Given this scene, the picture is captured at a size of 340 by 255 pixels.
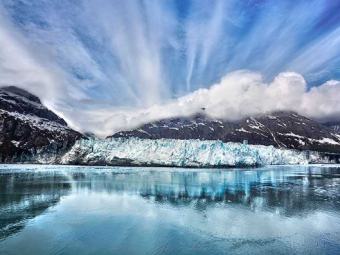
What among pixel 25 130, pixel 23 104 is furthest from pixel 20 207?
pixel 23 104

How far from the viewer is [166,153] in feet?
200

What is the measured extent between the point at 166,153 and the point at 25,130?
92090mm

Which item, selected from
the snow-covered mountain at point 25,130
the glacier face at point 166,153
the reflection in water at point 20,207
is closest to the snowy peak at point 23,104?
the snow-covered mountain at point 25,130

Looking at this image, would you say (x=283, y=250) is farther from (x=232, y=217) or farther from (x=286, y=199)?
(x=286, y=199)

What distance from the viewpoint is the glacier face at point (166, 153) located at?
5909cm

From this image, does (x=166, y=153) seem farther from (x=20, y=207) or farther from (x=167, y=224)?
(x=167, y=224)

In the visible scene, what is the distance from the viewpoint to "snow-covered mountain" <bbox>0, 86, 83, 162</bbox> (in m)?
90.1

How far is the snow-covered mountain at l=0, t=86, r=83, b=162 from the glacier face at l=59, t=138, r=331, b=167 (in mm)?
22946

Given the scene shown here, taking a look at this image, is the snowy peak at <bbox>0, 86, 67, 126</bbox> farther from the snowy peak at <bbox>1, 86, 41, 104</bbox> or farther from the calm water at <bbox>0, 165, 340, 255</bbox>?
the calm water at <bbox>0, 165, 340, 255</bbox>

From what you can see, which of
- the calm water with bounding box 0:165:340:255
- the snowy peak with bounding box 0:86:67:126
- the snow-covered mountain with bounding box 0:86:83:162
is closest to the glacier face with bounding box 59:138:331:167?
the snow-covered mountain with bounding box 0:86:83:162

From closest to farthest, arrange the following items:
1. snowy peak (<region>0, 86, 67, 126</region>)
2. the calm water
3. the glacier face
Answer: the calm water
the glacier face
snowy peak (<region>0, 86, 67, 126</region>)

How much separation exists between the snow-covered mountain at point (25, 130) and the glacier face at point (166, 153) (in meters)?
22.9

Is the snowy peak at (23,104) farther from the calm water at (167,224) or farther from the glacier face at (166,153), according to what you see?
the calm water at (167,224)

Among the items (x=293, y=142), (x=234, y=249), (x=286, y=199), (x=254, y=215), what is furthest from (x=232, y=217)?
(x=293, y=142)
